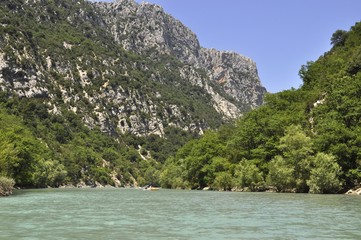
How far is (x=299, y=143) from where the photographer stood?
237ft

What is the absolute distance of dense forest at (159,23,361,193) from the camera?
6356 cm

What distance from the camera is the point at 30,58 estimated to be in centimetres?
18812

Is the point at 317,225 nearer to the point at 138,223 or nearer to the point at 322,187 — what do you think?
the point at 138,223

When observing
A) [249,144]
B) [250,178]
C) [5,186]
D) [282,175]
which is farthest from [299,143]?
[5,186]

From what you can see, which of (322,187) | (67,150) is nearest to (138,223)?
(322,187)

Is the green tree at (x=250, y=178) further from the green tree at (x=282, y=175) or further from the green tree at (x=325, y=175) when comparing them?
the green tree at (x=325, y=175)

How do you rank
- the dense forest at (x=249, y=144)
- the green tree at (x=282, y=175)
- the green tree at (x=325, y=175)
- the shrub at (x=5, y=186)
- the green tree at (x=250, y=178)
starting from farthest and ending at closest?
the green tree at (x=250, y=178) < the green tree at (x=282, y=175) < the dense forest at (x=249, y=144) < the green tree at (x=325, y=175) < the shrub at (x=5, y=186)

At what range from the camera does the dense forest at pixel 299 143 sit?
2502 inches

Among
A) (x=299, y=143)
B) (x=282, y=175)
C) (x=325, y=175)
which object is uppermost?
(x=299, y=143)

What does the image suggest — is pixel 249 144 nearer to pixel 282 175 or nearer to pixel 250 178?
→ pixel 250 178

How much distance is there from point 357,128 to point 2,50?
500 feet

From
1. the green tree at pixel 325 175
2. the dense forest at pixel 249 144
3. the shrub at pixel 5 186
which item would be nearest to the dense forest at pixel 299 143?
the green tree at pixel 325 175

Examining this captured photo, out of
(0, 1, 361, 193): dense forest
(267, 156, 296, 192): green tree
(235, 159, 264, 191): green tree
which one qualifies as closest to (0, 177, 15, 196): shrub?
(0, 1, 361, 193): dense forest

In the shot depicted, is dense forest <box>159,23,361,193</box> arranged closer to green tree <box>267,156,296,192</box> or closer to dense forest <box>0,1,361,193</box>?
green tree <box>267,156,296,192</box>
